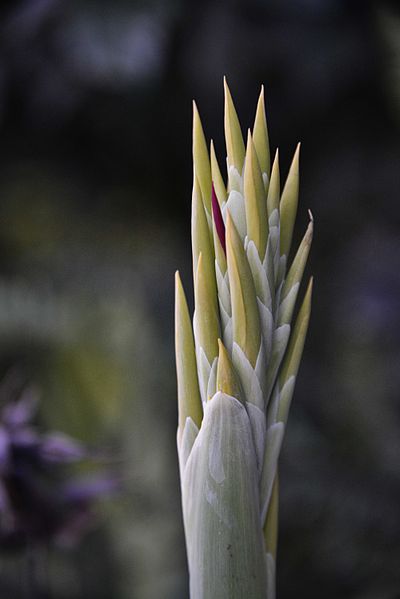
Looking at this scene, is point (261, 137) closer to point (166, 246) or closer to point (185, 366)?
point (185, 366)

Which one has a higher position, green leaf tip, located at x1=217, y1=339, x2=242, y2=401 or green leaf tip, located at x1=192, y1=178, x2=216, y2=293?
green leaf tip, located at x1=192, y1=178, x2=216, y2=293

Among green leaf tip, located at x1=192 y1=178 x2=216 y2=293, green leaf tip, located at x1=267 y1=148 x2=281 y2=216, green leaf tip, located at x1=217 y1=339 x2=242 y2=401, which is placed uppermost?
green leaf tip, located at x1=267 y1=148 x2=281 y2=216

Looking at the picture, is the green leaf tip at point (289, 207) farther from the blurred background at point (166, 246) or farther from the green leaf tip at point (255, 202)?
the blurred background at point (166, 246)

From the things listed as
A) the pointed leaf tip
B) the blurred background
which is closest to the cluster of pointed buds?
the pointed leaf tip

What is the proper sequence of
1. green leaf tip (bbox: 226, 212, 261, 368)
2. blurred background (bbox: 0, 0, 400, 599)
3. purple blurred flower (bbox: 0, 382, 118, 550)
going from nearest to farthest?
1. green leaf tip (bbox: 226, 212, 261, 368)
2. purple blurred flower (bbox: 0, 382, 118, 550)
3. blurred background (bbox: 0, 0, 400, 599)

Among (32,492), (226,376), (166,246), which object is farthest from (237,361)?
(166,246)

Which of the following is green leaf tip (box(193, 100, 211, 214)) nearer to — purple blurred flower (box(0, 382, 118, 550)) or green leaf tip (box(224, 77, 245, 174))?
green leaf tip (box(224, 77, 245, 174))
